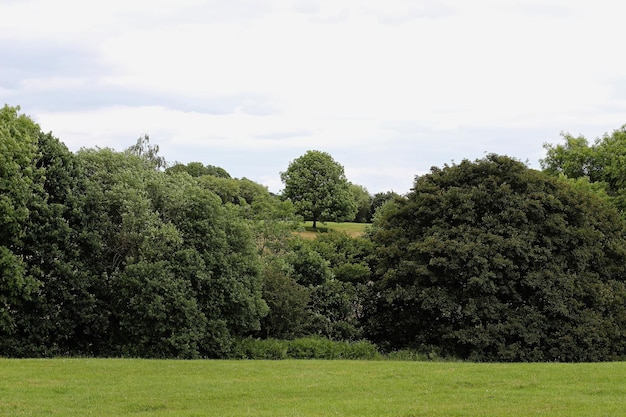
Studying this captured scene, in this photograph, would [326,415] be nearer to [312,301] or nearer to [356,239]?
[312,301]

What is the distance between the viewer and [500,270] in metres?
31.0

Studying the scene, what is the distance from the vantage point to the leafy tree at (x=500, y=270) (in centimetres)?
3033

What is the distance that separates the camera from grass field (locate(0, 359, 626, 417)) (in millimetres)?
15367

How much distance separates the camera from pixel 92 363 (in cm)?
2214

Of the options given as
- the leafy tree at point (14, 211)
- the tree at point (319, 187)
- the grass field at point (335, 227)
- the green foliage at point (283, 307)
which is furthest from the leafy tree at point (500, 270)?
the tree at point (319, 187)

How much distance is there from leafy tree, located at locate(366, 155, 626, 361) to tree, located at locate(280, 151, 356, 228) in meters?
47.9

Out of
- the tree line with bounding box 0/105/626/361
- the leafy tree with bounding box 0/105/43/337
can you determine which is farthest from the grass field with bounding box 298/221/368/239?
the leafy tree with bounding box 0/105/43/337

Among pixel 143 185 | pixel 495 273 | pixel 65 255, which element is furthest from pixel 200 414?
pixel 495 273

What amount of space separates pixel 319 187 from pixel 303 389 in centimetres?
6657

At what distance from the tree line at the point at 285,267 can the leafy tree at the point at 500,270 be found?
0.09 m

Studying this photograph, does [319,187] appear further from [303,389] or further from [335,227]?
[303,389]

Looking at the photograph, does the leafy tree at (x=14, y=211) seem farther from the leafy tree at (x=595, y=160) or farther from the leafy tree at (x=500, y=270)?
the leafy tree at (x=595, y=160)

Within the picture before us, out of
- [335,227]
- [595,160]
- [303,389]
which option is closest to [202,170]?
[335,227]

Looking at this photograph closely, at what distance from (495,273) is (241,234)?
38.4 ft
